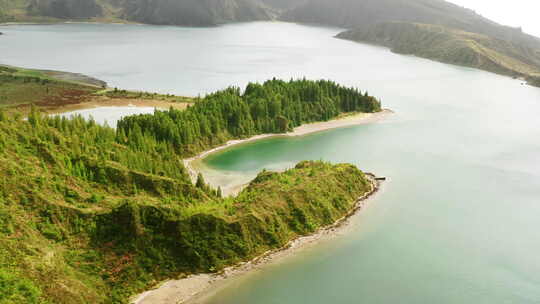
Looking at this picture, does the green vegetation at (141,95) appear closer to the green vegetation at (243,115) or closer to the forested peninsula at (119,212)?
the green vegetation at (243,115)

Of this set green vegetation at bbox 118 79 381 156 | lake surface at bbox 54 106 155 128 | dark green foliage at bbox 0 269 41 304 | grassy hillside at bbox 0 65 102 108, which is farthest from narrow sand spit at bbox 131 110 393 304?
grassy hillside at bbox 0 65 102 108

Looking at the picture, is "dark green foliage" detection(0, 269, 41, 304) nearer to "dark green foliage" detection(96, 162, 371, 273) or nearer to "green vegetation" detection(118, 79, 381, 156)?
"dark green foliage" detection(96, 162, 371, 273)

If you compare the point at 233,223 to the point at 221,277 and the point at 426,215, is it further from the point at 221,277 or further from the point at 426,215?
the point at 426,215

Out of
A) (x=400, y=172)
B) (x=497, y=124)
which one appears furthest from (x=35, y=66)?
(x=497, y=124)

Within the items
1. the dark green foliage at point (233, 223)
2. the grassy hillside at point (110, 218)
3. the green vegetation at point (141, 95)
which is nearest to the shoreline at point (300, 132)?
the dark green foliage at point (233, 223)

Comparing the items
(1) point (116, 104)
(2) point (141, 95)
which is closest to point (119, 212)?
(1) point (116, 104)
